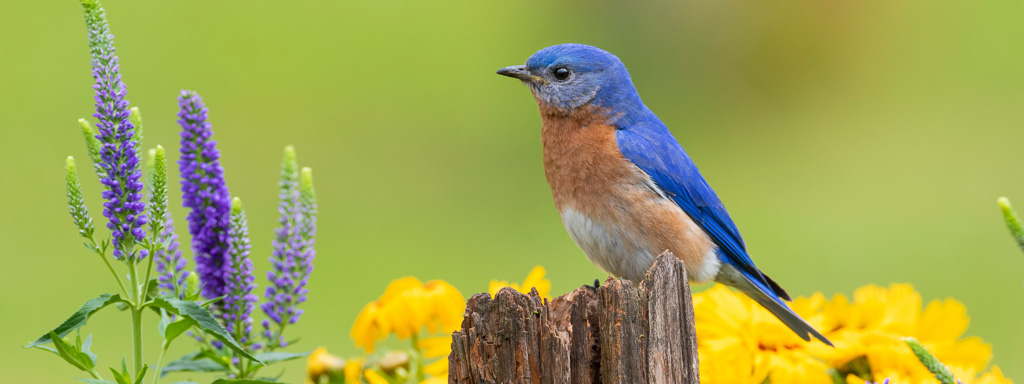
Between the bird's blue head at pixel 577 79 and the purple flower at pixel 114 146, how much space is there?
1.59 metres

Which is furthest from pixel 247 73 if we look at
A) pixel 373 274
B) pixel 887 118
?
pixel 887 118

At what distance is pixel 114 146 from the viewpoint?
2299 millimetres

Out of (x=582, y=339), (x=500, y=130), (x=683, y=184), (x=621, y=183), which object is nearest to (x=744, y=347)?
(x=582, y=339)

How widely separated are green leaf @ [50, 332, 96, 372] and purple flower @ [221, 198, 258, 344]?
0.33 meters

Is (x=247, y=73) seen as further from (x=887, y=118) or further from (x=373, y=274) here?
(x=887, y=118)

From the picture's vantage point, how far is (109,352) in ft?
23.3

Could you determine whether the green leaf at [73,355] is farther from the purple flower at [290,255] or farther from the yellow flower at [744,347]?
the yellow flower at [744,347]

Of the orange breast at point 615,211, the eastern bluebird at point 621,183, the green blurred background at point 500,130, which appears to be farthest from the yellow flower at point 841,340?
the green blurred background at point 500,130

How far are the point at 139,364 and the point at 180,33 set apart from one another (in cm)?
903

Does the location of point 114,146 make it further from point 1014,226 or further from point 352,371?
point 1014,226

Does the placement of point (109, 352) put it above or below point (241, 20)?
below

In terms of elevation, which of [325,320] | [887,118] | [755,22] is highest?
[755,22]

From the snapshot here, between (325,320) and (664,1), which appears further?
(664,1)

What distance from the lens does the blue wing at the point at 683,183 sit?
350cm
